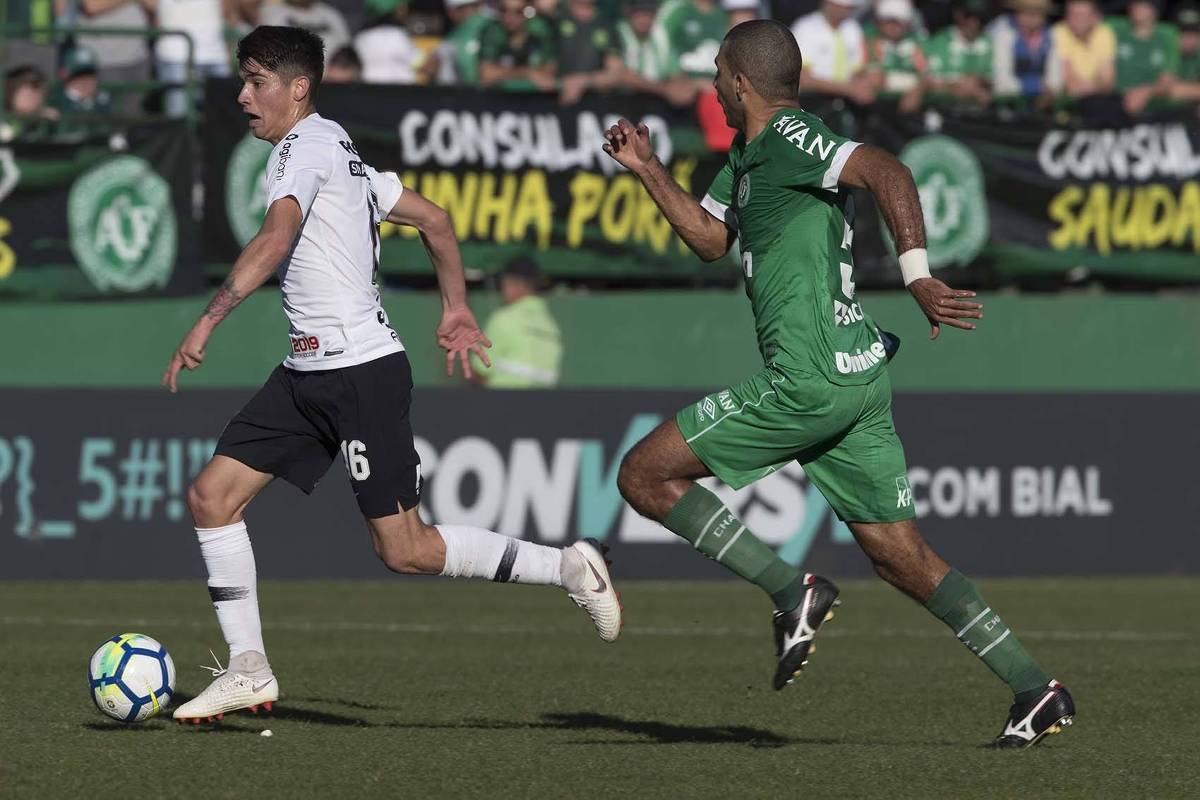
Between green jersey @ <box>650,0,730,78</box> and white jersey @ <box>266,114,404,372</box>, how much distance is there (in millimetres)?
10020

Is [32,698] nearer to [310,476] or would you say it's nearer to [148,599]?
[310,476]

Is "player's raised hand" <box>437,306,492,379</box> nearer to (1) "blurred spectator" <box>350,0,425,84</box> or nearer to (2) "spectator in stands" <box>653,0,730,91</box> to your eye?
(1) "blurred spectator" <box>350,0,425,84</box>

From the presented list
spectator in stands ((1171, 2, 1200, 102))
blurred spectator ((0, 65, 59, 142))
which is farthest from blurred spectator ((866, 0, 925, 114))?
blurred spectator ((0, 65, 59, 142))

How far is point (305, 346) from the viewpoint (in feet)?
24.8

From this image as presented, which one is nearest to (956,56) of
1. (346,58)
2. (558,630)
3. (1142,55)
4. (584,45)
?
(1142,55)

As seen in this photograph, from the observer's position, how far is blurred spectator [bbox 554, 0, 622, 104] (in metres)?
17.1

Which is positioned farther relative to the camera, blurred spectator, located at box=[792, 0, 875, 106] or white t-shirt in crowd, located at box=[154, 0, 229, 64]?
blurred spectator, located at box=[792, 0, 875, 106]

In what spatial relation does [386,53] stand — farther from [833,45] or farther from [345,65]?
[833,45]

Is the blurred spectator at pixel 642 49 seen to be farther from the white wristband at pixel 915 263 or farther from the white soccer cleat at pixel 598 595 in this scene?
the white wristband at pixel 915 263

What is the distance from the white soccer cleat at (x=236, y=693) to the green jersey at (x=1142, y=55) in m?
13.1

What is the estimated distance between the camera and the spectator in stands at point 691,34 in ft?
56.7

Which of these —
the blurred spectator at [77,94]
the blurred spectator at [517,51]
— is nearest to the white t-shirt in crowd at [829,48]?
the blurred spectator at [517,51]

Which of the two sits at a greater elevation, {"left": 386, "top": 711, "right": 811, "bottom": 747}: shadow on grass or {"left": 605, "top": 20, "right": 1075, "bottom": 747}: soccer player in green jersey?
{"left": 605, "top": 20, "right": 1075, "bottom": 747}: soccer player in green jersey

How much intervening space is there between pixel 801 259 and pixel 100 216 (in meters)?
9.16
